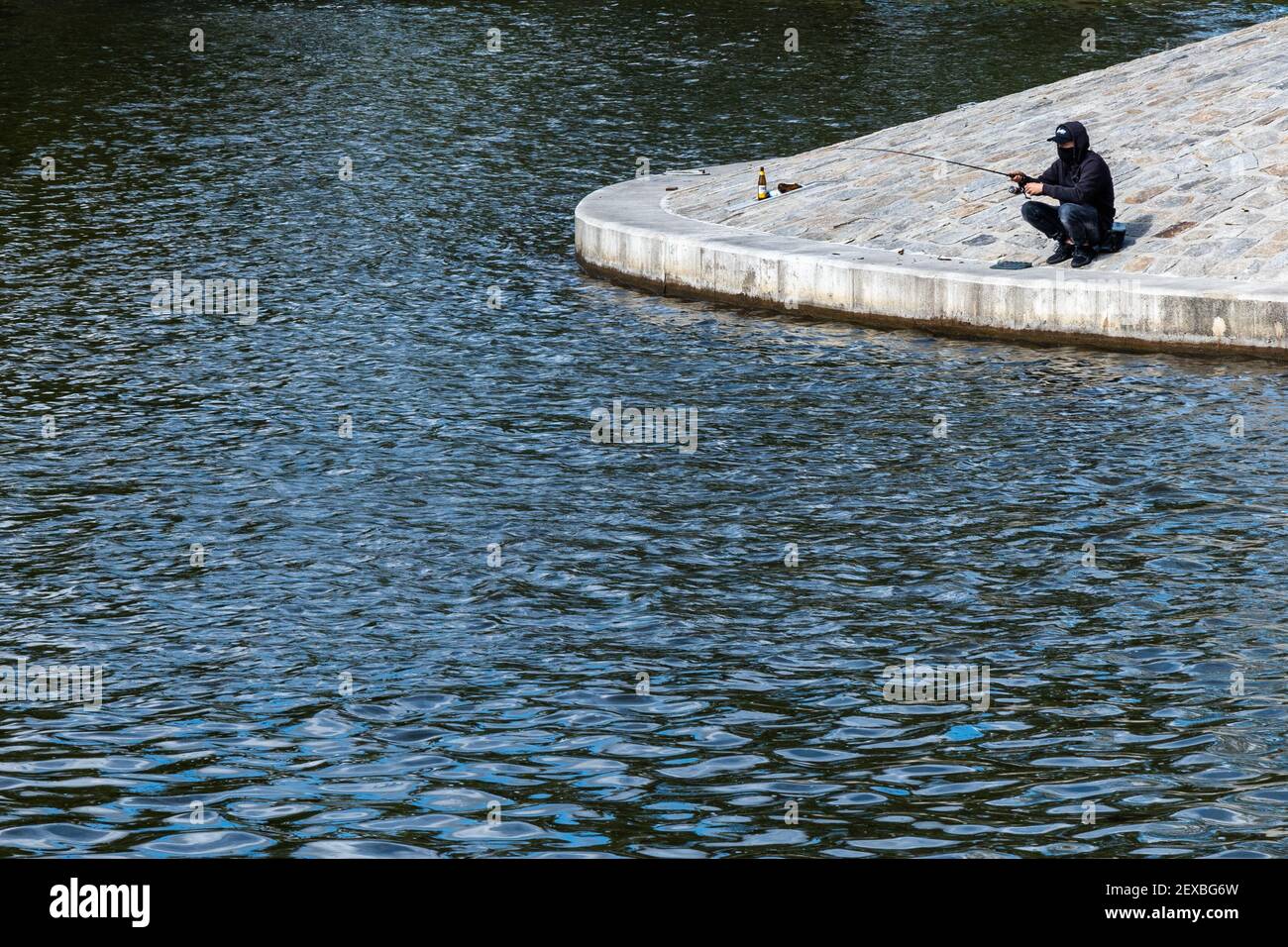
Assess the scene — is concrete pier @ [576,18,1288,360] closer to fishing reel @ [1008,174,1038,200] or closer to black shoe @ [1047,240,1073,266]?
black shoe @ [1047,240,1073,266]

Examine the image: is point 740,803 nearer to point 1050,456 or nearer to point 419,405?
point 1050,456

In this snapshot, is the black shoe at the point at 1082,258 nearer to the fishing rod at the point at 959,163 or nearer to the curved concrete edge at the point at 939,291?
the curved concrete edge at the point at 939,291

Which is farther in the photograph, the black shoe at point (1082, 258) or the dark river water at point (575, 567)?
the black shoe at point (1082, 258)

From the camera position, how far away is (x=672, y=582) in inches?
491

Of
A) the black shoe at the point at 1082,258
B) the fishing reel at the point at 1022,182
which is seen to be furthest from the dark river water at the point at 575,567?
the fishing reel at the point at 1022,182

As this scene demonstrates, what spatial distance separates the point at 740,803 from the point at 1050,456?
6.47 metres

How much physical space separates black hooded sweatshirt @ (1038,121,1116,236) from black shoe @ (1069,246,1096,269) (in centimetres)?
26

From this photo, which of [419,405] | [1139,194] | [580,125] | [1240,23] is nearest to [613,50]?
[580,125]

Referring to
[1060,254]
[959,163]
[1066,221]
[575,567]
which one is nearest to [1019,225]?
[1060,254]

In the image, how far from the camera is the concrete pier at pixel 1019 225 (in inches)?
740

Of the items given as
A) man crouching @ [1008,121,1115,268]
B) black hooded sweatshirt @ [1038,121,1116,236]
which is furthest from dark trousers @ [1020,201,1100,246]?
black hooded sweatshirt @ [1038,121,1116,236]

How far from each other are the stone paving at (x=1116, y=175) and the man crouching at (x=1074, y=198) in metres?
0.28

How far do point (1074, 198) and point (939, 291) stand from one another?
1633 mm

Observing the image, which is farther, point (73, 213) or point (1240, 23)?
point (1240, 23)
